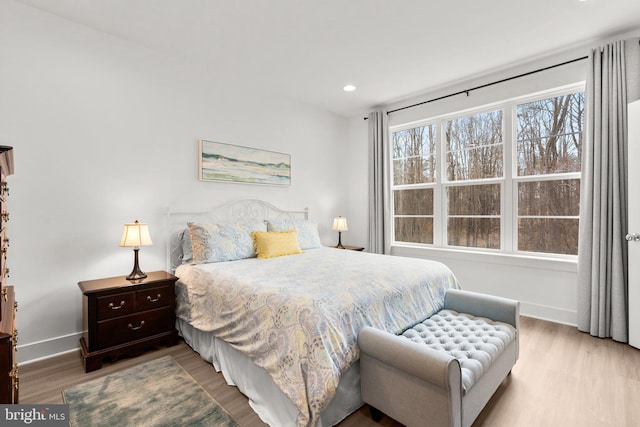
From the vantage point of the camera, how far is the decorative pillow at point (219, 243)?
2.87 metres

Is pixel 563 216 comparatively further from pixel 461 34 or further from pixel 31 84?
pixel 31 84

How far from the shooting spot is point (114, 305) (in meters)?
2.39

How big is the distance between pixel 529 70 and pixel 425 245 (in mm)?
2413

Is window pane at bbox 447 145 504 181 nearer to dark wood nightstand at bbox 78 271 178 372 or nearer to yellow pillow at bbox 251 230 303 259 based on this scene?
yellow pillow at bbox 251 230 303 259

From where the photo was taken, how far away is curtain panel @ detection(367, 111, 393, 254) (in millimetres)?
4578

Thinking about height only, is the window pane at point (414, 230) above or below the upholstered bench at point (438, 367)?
above

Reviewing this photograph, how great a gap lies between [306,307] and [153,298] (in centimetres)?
164

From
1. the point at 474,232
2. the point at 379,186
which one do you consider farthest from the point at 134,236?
the point at 474,232

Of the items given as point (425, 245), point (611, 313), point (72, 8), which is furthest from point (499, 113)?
point (72, 8)

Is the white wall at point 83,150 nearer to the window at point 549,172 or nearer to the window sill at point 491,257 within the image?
the window sill at point 491,257

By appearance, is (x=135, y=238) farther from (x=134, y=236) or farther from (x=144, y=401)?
(x=144, y=401)

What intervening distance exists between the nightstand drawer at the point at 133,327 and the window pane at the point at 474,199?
359cm

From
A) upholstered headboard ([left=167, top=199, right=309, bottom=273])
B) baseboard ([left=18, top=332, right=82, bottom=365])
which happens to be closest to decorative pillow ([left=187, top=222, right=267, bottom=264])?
upholstered headboard ([left=167, top=199, right=309, bottom=273])

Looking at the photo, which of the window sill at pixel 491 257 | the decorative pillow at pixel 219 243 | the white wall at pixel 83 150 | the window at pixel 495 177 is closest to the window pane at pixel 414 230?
the window at pixel 495 177
